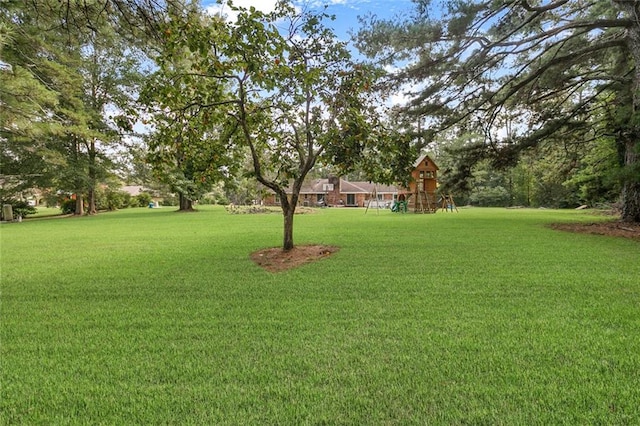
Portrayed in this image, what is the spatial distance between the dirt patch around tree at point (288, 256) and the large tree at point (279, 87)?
1.01ft

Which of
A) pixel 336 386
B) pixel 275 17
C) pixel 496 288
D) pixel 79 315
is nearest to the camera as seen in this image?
pixel 336 386

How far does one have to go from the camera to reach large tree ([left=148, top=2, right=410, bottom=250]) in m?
4.38

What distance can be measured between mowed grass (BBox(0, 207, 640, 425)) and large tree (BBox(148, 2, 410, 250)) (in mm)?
2099

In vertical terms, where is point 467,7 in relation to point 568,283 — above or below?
above

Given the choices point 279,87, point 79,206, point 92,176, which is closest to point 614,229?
point 279,87

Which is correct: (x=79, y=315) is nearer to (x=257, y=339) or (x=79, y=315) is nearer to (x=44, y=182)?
(x=257, y=339)

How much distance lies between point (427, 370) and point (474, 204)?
36.5 meters

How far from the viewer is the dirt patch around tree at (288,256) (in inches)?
217

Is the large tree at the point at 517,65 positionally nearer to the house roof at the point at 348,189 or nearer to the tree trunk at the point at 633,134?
the tree trunk at the point at 633,134

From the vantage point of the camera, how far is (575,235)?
8.34 meters

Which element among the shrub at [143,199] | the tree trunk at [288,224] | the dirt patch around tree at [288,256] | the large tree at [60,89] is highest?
the large tree at [60,89]

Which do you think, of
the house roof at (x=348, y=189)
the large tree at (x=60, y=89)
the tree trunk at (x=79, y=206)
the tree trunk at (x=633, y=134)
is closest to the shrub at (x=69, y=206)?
the large tree at (x=60, y=89)

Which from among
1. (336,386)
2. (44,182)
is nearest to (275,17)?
(336,386)

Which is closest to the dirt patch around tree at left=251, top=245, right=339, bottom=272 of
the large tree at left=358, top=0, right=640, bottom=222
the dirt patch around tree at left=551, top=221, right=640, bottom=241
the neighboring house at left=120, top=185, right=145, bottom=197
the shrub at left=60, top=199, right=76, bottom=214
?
the large tree at left=358, top=0, right=640, bottom=222
